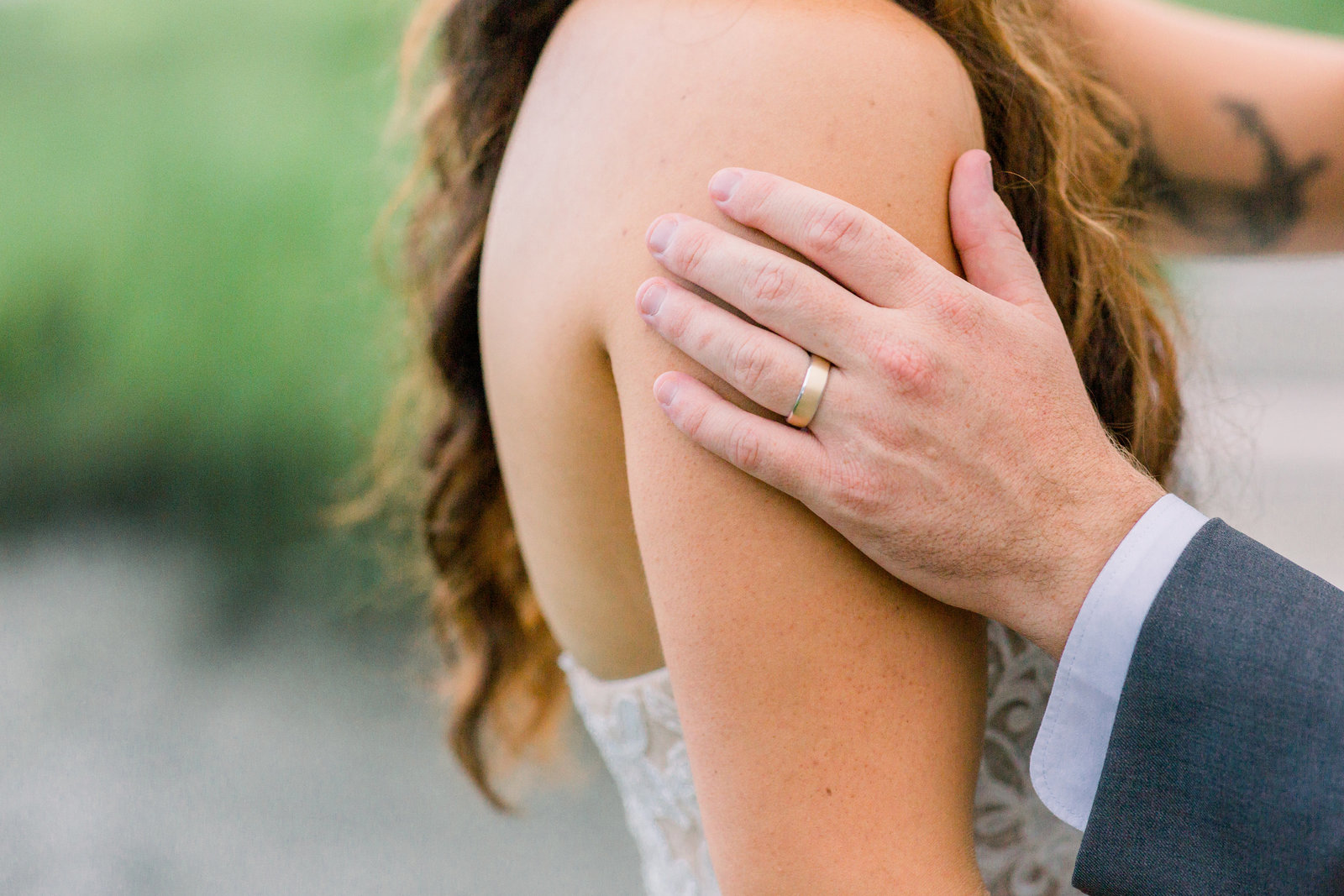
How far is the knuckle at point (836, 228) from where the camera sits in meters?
0.56

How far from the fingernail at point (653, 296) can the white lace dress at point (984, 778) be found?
1.24 feet

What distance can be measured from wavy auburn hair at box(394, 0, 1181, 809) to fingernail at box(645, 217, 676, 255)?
0.89 ft

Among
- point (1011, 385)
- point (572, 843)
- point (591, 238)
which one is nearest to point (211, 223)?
point (572, 843)

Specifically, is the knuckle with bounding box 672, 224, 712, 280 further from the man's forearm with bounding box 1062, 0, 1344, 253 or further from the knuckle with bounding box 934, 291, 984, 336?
the man's forearm with bounding box 1062, 0, 1344, 253

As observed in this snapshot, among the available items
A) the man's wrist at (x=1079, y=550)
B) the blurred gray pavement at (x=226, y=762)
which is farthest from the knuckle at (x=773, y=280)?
the blurred gray pavement at (x=226, y=762)

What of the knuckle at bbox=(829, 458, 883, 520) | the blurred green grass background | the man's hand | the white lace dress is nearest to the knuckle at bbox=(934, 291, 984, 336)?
the man's hand

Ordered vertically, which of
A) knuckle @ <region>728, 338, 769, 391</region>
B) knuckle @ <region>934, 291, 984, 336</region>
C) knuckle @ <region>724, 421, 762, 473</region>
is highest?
knuckle @ <region>934, 291, 984, 336</region>

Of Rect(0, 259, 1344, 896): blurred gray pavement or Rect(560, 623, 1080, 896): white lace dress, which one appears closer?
Rect(560, 623, 1080, 896): white lace dress

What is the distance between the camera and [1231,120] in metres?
1.20

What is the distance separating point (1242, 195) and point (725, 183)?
1.02 metres

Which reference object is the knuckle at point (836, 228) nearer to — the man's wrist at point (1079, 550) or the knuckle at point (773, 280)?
the knuckle at point (773, 280)

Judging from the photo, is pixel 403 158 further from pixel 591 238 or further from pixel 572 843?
pixel 572 843

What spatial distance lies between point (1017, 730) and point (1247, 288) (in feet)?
4.53

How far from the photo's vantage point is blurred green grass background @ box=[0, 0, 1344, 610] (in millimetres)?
3135
